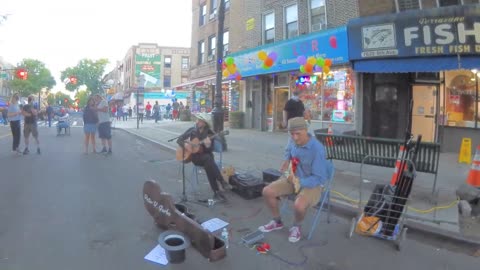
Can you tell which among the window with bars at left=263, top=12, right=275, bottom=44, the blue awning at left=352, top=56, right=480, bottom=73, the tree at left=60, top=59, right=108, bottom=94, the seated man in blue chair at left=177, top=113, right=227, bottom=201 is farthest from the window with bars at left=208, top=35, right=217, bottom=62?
the tree at left=60, top=59, right=108, bottom=94

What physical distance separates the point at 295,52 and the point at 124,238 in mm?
11737

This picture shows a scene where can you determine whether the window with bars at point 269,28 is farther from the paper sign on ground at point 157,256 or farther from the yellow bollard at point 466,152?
the paper sign on ground at point 157,256

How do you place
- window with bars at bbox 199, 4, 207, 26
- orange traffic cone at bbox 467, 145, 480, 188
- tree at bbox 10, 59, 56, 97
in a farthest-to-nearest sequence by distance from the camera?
1. tree at bbox 10, 59, 56, 97
2. window with bars at bbox 199, 4, 207, 26
3. orange traffic cone at bbox 467, 145, 480, 188

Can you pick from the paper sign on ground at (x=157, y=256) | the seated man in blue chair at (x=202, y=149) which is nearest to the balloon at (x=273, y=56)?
the seated man in blue chair at (x=202, y=149)

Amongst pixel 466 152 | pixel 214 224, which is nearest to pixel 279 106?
pixel 466 152

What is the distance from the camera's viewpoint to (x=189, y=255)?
161 inches

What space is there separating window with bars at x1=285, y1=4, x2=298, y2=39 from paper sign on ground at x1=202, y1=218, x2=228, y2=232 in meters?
12.7

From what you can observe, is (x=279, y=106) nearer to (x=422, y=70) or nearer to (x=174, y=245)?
(x=422, y=70)

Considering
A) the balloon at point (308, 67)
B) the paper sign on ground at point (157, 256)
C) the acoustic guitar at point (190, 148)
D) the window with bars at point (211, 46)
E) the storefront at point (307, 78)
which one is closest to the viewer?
the paper sign on ground at point (157, 256)

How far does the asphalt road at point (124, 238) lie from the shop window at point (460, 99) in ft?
26.0

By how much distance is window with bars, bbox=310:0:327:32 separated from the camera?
49.4ft

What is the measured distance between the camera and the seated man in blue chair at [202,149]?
6230mm

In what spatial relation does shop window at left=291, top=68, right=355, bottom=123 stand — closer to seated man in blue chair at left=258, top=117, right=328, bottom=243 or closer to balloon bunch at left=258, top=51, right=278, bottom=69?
balloon bunch at left=258, top=51, right=278, bottom=69

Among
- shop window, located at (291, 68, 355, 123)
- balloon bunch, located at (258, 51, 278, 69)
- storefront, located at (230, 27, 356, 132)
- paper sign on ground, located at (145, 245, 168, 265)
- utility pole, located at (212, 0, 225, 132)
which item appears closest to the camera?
paper sign on ground, located at (145, 245, 168, 265)
